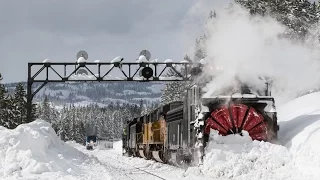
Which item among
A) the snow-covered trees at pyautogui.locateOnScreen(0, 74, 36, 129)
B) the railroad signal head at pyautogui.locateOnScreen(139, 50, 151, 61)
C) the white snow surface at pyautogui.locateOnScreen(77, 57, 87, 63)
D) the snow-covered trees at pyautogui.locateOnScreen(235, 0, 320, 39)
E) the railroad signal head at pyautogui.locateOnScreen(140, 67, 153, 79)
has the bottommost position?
the snow-covered trees at pyautogui.locateOnScreen(0, 74, 36, 129)

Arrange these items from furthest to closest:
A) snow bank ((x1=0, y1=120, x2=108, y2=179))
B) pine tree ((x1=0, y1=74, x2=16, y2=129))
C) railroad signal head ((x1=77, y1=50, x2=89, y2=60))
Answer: pine tree ((x1=0, y1=74, x2=16, y2=129)) → railroad signal head ((x1=77, y1=50, x2=89, y2=60)) → snow bank ((x1=0, y1=120, x2=108, y2=179))

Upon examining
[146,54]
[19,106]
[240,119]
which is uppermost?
[146,54]

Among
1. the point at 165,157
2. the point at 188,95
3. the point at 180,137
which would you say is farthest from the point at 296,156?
the point at 165,157

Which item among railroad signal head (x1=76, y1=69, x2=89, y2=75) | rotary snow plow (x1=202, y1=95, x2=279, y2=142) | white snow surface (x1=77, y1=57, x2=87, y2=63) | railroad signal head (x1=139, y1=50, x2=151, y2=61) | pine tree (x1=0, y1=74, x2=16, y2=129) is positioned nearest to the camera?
rotary snow plow (x1=202, y1=95, x2=279, y2=142)

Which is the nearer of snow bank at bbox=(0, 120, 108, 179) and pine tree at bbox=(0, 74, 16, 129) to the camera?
snow bank at bbox=(0, 120, 108, 179)

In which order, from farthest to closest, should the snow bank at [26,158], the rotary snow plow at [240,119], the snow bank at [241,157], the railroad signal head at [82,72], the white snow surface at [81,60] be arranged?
1. the railroad signal head at [82,72]
2. the white snow surface at [81,60]
3. the rotary snow plow at [240,119]
4. the snow bank at [26,158]
5. the snow bank at [241,157]

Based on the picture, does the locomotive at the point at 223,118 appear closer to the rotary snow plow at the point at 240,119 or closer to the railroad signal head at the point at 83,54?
the rotary snow plow at the point at 240,119

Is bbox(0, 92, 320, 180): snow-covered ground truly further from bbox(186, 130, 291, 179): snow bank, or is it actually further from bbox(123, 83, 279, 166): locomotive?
bbox(123, 83, 279, 166): locomotive

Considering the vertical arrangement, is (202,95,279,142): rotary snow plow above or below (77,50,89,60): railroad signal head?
below

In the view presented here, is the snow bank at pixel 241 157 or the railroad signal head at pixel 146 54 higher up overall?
the railroad signal head at pixel 146 54

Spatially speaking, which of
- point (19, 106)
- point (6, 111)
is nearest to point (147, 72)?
point (6, 111)

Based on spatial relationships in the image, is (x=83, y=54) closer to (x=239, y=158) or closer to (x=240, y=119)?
(x=240, y=119)

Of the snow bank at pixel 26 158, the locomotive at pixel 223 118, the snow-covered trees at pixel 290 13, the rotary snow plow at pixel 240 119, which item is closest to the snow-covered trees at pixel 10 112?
the snow-covered trees at pixel 290 13

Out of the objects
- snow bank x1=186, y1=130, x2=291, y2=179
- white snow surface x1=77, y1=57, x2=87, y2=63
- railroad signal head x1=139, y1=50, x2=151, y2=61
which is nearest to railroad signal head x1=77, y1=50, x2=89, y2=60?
white snow surface x1=77, y1=57, x2=87, y2=63
